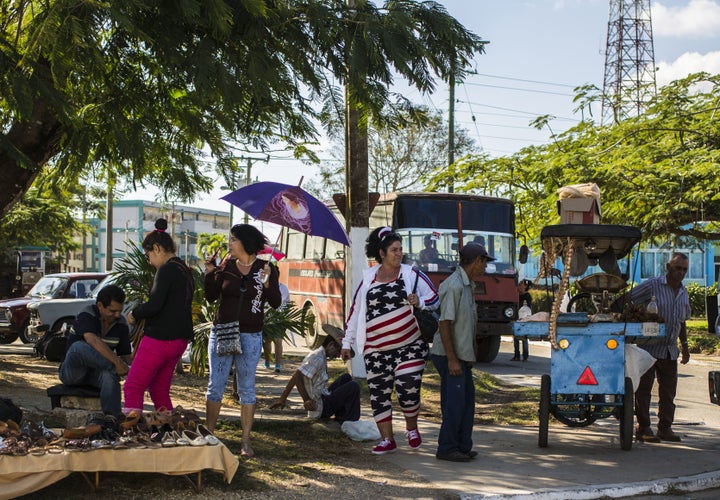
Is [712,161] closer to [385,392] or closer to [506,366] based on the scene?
[506,366]

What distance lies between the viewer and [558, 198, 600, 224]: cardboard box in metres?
8.95

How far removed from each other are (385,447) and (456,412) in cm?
71

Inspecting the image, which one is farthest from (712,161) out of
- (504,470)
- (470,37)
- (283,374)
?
(504,470)

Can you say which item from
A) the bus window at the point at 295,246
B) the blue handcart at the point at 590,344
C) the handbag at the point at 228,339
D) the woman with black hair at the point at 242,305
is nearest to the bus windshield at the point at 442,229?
the bus window at the point at 295,246

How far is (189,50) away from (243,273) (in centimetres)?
189

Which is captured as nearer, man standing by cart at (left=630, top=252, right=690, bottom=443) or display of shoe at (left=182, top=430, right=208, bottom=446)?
display of shoe at (left=182, top=430, right=208, bottom=446)

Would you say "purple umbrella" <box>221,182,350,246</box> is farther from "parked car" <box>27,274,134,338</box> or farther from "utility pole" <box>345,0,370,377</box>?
"parked car" <box>27,274,134,338</box>

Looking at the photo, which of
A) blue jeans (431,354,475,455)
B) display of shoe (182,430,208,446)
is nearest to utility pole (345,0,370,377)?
blue jeans (431,354,475,455)

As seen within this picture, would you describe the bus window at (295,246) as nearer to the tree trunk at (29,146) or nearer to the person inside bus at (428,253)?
the person inside bus at (428,253)

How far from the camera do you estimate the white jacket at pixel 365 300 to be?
784cm

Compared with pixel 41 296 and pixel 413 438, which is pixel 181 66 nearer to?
pixel 413 438

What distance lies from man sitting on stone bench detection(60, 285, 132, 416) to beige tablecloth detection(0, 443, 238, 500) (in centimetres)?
140

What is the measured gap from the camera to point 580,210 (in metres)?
8.96

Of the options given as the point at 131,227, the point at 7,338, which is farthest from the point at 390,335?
the point at 131,227
